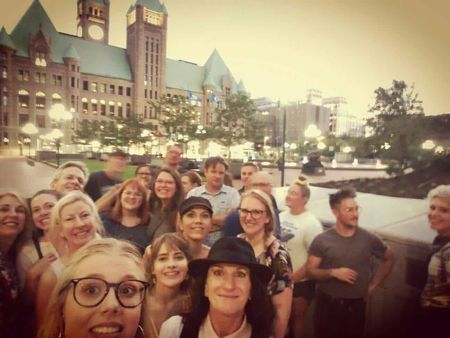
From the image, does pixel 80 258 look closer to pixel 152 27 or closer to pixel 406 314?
pixel 152 27

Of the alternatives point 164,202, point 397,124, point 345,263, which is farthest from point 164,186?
point 397,124

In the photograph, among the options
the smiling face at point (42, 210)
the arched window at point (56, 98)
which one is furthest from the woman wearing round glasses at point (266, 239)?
the arched window at point (56, 98)

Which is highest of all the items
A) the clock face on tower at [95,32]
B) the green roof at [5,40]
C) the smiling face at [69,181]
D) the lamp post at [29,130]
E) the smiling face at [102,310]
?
the clock face on tower at [95,32]

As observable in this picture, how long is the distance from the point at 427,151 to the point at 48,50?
7.25 ft

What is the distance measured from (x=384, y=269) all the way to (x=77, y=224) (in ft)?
5.67

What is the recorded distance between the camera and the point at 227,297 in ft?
4.73

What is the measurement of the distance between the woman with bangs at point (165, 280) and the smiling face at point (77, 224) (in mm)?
305

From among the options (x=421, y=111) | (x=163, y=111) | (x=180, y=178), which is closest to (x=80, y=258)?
(x=180, y=178)

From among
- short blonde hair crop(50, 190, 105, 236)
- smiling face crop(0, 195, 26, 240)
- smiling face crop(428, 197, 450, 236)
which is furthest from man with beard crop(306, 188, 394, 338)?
smiling face crop(0, 195, 26, 240)

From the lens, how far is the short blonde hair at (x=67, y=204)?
1.42m

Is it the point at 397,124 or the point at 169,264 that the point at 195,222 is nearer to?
the point at 169,264

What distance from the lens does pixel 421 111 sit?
1.85m

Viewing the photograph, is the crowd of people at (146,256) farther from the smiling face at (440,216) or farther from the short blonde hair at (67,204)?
the smiling face at (440,216)

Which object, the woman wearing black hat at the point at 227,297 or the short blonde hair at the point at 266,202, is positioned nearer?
the woman wearing black hat at the point at 227,297
